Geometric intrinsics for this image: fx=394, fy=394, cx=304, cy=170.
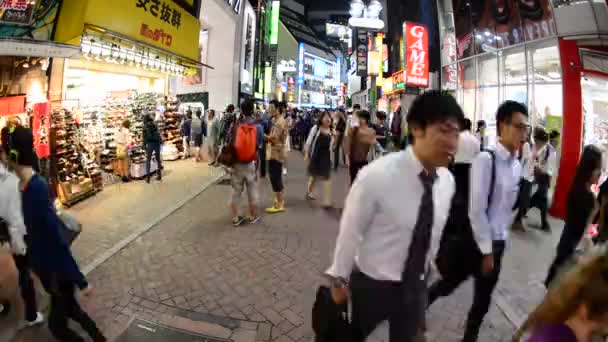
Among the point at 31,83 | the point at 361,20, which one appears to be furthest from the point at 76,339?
the point at 361,20

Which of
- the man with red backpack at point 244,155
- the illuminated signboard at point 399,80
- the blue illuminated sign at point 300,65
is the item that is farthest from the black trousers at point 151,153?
the blue illuminated sign at point 300,65

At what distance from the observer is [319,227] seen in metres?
7.23

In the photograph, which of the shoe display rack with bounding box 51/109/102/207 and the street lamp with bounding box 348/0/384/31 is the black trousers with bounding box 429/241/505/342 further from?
the street lamp with bounding box 348/0/384/31

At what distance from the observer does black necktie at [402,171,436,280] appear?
2102 mm

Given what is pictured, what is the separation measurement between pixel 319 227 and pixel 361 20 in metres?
16.4

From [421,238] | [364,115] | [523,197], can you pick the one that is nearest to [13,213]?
[421,238]

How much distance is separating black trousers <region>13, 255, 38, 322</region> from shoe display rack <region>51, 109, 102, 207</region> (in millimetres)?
4783

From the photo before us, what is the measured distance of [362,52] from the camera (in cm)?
2808

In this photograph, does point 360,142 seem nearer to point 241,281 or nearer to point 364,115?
point 364,115

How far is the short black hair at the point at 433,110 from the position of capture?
2104mm

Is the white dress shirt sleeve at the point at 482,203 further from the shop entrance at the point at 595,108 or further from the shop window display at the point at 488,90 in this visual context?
the shop window display at the point at 488,90

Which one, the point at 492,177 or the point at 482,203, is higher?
the point at 492,177

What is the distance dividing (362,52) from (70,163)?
23.2m

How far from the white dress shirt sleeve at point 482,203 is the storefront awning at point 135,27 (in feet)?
23.6
